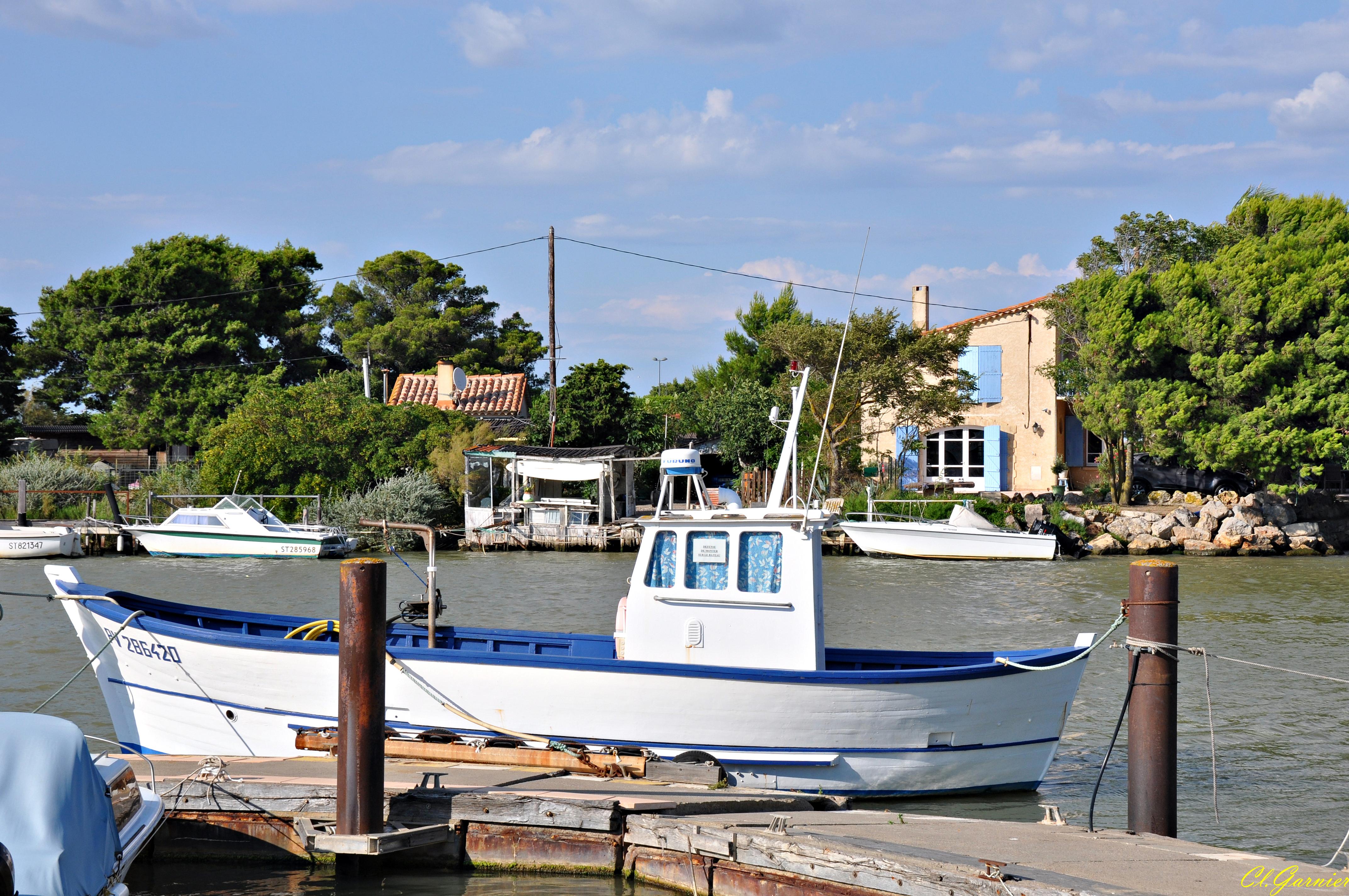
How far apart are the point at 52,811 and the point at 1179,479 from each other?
132 feet

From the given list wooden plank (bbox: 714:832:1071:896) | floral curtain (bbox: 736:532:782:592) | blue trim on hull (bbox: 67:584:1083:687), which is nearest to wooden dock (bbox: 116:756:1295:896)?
wooden plank (bbox: 714:832:1071:896)

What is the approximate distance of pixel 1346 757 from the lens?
40.3 feet

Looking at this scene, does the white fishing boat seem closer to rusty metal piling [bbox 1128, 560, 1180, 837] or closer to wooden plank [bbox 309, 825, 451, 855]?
wooden plank [bbox 309, 825, 451, 855]

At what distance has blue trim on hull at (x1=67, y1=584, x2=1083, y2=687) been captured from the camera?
32.5 ft

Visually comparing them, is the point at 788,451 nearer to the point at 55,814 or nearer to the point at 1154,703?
the point at 1154,703

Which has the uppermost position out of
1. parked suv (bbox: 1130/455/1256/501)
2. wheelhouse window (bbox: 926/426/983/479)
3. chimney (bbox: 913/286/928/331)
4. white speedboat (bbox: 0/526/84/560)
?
chimney (bbox: 913/286/928/331)

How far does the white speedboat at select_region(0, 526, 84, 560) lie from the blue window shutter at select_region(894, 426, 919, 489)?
86.1ft

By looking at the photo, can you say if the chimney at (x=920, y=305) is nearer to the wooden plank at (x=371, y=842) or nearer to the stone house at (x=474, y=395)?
the stone house at (x=474, y=395)

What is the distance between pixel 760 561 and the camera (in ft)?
35.0

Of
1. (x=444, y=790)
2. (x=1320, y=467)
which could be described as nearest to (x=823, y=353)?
(x=1320, y=467)

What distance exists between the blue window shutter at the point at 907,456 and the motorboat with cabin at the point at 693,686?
2935 centimetres

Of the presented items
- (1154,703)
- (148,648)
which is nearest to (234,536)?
(148,648)

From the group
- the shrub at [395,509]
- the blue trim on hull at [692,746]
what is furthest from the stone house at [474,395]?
the blue trim on hull at [692,746]

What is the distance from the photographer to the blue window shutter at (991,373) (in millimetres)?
41250
